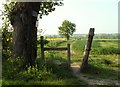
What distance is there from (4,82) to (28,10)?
4.44 meters

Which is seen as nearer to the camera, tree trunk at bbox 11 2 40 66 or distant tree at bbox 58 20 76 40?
tree trunk at bbox 11 2 40 66

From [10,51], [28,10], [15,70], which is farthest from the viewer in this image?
[10,51]

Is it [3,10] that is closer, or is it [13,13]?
[13,13]

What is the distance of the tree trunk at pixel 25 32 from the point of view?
13430 mm

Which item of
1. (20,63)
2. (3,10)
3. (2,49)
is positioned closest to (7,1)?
(3,10)

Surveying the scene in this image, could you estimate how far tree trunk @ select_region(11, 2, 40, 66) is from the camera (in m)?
13.4

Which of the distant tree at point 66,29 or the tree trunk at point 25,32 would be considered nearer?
the tree trunk at point 25,32

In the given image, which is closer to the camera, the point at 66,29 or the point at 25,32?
the point at 25,32

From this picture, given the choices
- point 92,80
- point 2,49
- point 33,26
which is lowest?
point 92,80

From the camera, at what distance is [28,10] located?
1355 cm

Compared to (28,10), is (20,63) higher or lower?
Answer: lower

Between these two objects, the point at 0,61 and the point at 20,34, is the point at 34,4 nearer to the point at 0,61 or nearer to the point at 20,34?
the point at 20,34

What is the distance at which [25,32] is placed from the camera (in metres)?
13.6

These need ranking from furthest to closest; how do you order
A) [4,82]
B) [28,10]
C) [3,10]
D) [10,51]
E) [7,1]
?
[7,1] → [3,10] → [10,51] → [28,10] → [4,82]
